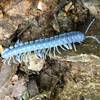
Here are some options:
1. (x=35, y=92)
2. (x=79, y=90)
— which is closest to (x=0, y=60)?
(x=35, y=92)

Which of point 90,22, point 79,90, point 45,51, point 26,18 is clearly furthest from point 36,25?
point 79,90

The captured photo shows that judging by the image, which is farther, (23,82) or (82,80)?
(23,82)

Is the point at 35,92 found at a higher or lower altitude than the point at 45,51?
lower

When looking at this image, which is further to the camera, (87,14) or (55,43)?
(87,14)

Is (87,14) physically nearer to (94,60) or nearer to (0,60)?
(94,60)

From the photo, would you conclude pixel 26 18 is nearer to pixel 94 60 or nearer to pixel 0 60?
pixel 0 60

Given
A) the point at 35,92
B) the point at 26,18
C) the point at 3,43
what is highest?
the point at 26,18
